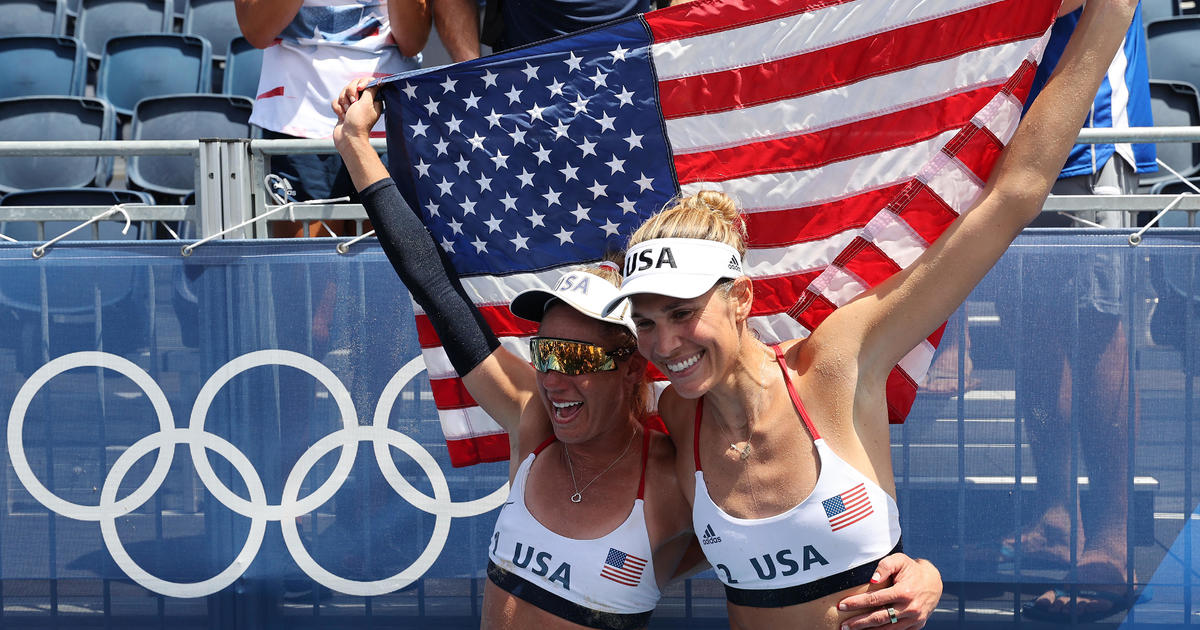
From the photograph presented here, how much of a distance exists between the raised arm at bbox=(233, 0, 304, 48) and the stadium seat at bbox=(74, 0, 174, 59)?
223 inches

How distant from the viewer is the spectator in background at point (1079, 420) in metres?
3.82

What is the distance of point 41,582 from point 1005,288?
3784 mm

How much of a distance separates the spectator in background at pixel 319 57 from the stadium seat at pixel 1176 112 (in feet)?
14.2

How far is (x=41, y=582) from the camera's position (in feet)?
14.1

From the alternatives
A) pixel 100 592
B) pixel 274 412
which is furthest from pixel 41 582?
pixel 274 412

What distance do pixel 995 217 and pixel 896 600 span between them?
3.28ft

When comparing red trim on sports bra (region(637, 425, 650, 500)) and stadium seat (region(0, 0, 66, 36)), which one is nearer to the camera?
red trim on sports bra (region(637, 425, 650, 500))

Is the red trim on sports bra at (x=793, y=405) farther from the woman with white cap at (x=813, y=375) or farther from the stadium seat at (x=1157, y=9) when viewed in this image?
the stadium seat at (x=1157, y=9)

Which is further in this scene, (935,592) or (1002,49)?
(1002,49)

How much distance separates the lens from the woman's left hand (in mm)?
2773

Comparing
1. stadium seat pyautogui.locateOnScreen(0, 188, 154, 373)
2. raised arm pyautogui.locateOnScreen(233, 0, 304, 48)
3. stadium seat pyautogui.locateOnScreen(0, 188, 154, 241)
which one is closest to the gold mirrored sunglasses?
stadium seat pyautogui.locateOnScreen(0, 188, 154, 373)

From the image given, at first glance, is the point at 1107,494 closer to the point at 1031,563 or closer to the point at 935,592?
the point at 1031,563

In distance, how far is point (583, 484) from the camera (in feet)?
10.3

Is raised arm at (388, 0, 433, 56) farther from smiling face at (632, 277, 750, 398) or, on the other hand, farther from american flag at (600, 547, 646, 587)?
american flag at (600, 547, 646, 587)
